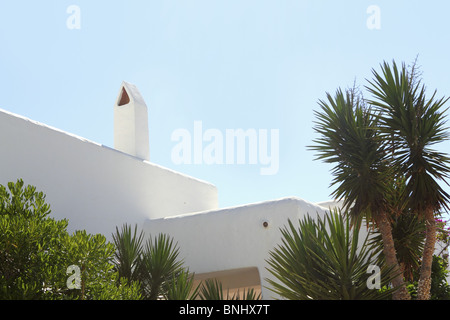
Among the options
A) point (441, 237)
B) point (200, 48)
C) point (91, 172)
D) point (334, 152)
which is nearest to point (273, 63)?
point (200, 48)

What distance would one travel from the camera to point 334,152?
9.13 m

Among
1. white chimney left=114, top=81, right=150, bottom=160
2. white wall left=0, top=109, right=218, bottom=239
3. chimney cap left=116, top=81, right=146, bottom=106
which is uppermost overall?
chimney cap left=116, top=81, right=146, bottom=106

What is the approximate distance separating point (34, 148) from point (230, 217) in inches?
162

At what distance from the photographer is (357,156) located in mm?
8820

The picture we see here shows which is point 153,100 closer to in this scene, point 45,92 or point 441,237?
point 45,92

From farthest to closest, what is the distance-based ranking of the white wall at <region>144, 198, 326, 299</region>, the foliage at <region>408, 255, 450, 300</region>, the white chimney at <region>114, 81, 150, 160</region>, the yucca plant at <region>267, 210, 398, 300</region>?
the white chimney at <region>114, 81, 150, 160</region> < the white wall at <region>144, 198, 326, 299</region> < the foliage at <region>408, 255, 450, 300</region> < the yucca plant at <region>267, 210, 398, 300</region>

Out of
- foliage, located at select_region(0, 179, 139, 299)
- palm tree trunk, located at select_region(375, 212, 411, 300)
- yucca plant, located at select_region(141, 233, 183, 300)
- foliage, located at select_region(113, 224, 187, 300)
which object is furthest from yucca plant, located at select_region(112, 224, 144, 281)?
palm tree trunk, located at select_region(375, 212, 411, 300)

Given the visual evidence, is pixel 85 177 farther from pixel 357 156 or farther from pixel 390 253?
pixel 390 253

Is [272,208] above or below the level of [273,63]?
below

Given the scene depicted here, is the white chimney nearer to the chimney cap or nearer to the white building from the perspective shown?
the chimney cap

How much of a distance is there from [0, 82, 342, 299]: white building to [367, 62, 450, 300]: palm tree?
78.8 inches

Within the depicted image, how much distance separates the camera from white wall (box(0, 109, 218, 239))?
959cm

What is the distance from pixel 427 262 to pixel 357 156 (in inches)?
77.0

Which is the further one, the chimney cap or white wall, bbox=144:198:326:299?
the chimney cap
